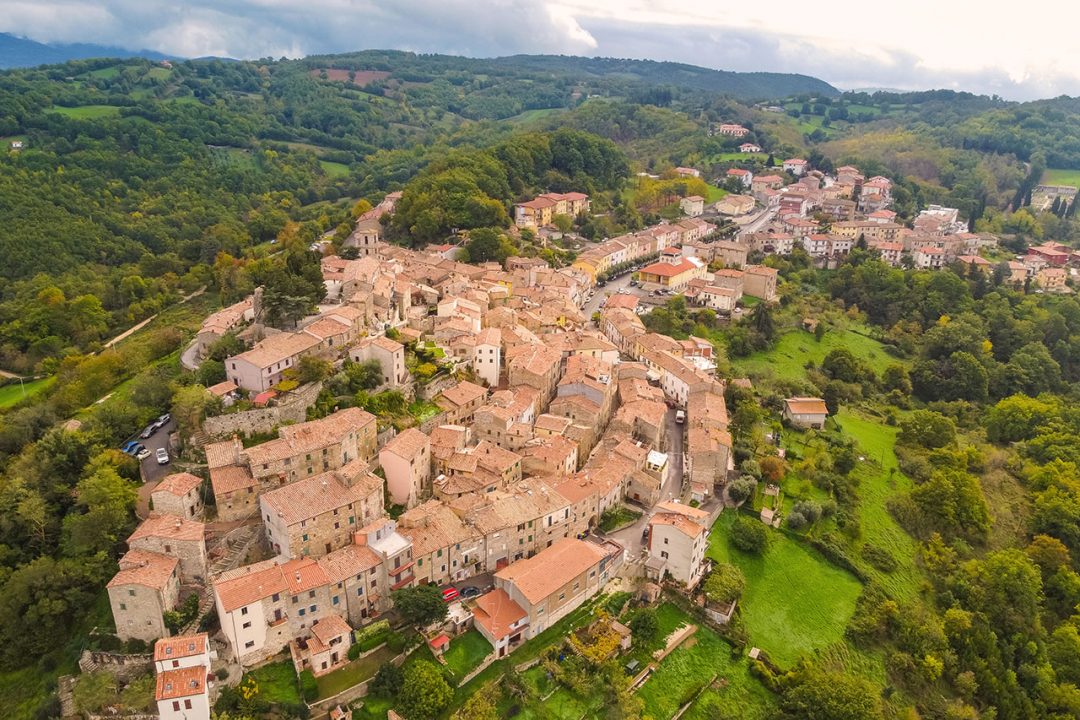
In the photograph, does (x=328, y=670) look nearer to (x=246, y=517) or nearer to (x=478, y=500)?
(x=246, y=517)

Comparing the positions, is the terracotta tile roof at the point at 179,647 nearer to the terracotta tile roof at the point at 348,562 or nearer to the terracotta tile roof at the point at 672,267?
the terracotta tile roof at the point at 348,562

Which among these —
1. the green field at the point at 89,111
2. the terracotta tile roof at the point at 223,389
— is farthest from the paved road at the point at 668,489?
the green field at the point at 89,111

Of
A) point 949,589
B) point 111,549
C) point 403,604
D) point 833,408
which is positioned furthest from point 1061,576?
point 111,549

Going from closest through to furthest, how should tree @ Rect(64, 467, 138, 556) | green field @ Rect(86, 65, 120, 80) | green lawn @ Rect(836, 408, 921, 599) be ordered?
tree @ Rect(64, 467, 138, 556)
green lawn @ Rect(836, 408, 921, 599)
green field @ Rect(86, 65, 120, 80)

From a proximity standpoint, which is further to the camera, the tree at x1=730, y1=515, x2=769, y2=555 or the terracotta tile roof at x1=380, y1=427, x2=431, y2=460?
the tree at x1=730, y1=515, x2=769, y2=555

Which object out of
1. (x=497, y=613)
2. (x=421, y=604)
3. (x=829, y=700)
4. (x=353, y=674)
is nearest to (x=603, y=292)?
(x=497, y=613)

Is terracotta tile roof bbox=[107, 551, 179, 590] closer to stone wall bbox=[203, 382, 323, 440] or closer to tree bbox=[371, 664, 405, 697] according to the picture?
stone wall bbox=[203, 382, 323, 440]

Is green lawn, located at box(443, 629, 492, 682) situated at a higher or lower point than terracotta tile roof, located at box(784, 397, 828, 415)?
lower

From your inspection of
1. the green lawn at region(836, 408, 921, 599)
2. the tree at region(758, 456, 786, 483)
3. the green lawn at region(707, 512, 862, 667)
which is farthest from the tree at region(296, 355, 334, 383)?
the green lawn at region(836, 408, 921, 599)

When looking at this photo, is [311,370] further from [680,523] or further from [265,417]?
[680,523]
